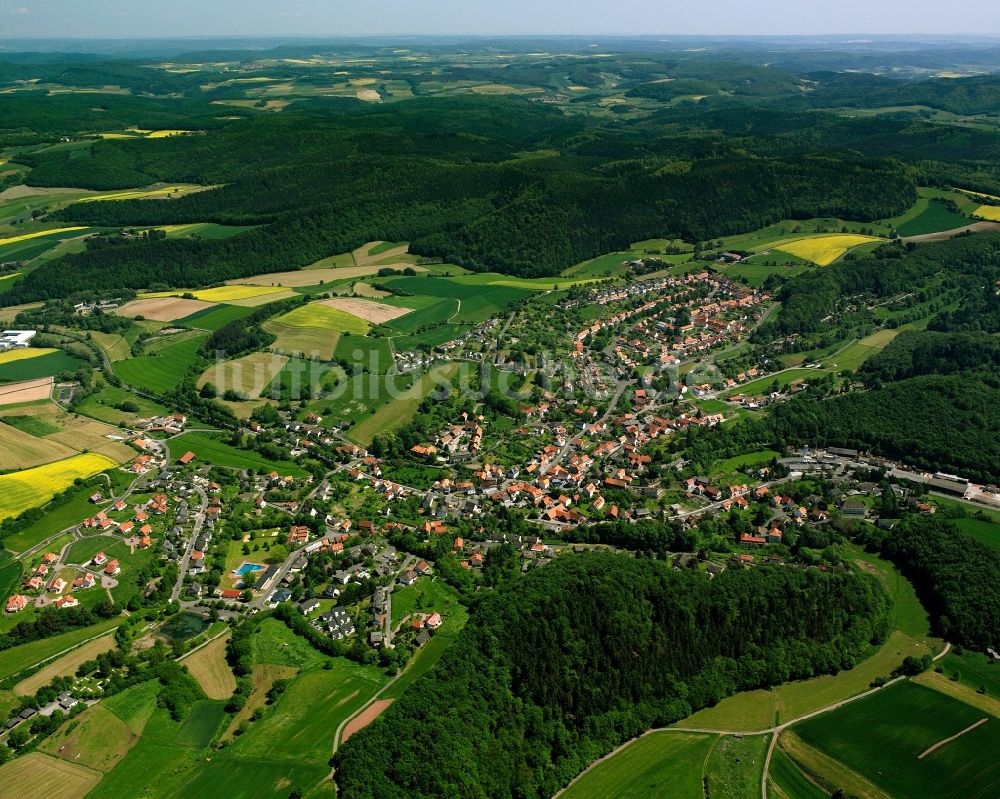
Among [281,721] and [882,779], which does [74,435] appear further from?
[882,779]

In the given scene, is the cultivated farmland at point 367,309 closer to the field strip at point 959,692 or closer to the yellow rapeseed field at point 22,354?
the yellow rapeseed field at point 22,354

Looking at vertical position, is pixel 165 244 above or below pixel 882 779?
above

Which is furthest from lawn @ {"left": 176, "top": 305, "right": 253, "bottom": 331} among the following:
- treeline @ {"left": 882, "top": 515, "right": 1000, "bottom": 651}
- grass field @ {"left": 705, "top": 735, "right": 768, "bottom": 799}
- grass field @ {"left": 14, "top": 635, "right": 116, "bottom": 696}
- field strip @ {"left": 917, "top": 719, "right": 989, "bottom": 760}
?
field strip @ {"left": 917, "top": 719, "right": 989, "bottom": 760}

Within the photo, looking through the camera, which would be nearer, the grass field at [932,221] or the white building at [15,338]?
the white building at [15,338]

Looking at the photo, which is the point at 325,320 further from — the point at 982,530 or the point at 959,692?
the point at 959,692

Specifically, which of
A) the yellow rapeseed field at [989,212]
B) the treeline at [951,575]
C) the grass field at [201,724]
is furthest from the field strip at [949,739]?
the yellow rapeseed field at [989,212]

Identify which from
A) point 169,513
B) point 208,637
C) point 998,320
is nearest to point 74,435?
point 169,513
